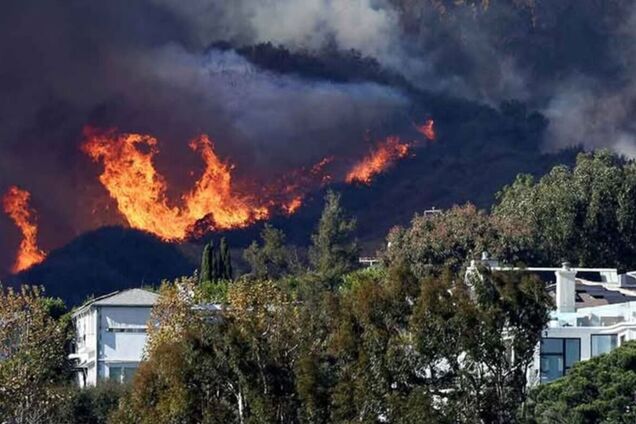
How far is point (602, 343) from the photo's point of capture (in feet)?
389

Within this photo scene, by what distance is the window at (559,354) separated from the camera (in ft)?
385

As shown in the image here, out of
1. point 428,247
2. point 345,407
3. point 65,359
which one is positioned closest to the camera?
point 345,407

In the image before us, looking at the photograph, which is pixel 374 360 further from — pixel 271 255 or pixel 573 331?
pixel 271 255

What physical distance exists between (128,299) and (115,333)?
2.14m

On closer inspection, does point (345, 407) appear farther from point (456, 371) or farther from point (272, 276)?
point (272, 276)

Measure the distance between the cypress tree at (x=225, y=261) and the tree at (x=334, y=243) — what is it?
511 centimetres

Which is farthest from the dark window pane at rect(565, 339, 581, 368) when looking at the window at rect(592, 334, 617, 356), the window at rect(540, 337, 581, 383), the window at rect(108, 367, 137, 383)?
the window at rect(108, 367, 137, 383)

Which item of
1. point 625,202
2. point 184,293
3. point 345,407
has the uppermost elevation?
point 625,202

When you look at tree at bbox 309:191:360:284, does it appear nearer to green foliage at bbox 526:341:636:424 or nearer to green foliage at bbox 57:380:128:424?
green foliage at bbox 57:380:128:424

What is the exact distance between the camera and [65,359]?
459ft

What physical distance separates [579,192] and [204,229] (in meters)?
22.6

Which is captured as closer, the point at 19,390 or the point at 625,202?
the point at 19,390

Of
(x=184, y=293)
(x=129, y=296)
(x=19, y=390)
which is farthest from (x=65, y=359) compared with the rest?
(x=19, y=390)

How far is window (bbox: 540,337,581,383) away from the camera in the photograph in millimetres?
117500
